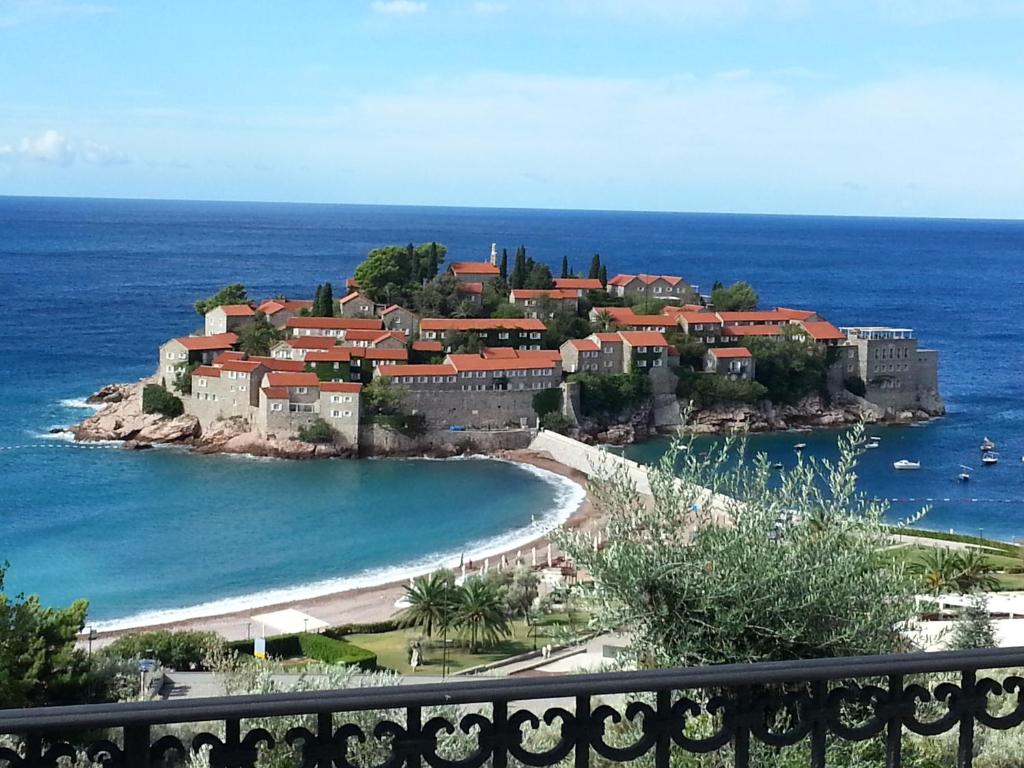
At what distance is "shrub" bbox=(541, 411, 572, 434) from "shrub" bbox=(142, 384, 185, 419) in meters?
12.9

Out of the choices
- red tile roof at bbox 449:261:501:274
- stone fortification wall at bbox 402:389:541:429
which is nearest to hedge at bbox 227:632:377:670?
stone fortification wall at bbox 402:389:541:429

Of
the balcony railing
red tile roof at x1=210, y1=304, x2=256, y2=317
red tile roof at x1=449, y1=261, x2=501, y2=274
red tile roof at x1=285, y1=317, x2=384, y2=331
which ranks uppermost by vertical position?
the balcony railing

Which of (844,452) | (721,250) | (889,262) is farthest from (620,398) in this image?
(721,250)

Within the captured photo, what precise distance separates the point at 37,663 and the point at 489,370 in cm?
2917

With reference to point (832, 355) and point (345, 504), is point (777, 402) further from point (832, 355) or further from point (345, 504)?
point (345, 504)

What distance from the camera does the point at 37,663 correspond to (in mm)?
13508

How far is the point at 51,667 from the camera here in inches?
547

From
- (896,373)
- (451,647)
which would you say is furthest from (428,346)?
(451,647)

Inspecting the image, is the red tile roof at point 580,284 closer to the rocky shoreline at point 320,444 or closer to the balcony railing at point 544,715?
the rocky shoreline at point 320,444

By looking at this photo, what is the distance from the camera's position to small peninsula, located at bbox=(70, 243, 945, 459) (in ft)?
134

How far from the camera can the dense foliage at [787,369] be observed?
155ft

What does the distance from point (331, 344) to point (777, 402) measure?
57.4 feet

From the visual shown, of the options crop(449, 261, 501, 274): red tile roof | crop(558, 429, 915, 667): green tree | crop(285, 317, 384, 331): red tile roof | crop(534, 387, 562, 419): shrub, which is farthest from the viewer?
crop(449, 261, 501, 274): red tile roof

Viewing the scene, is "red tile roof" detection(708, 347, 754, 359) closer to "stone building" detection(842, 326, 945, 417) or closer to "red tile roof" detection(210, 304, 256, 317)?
"stone building" detection(842, 326, 945, 417)
